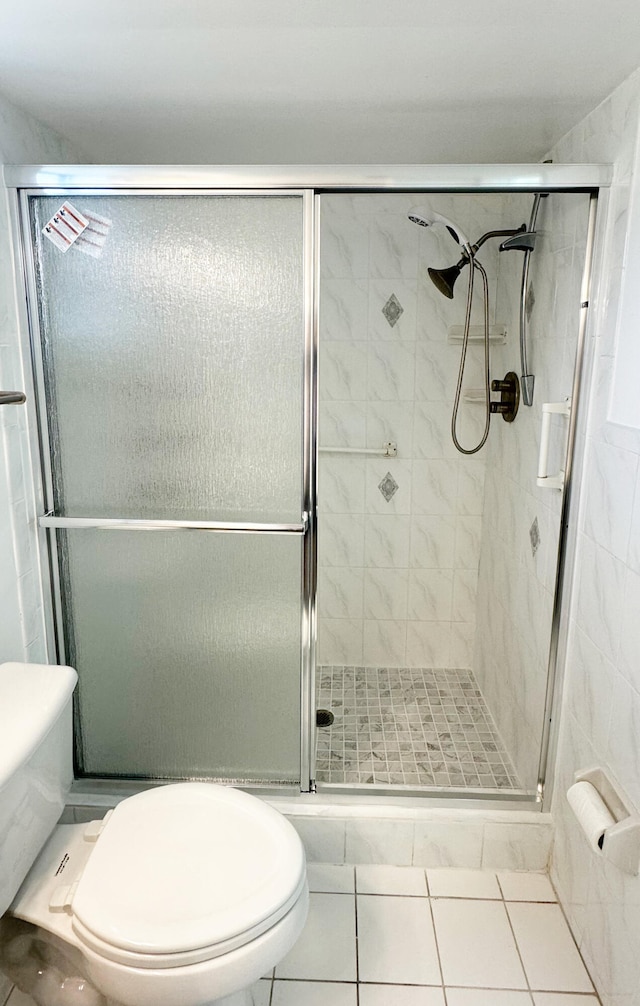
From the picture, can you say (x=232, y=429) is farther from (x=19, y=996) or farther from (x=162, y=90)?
(x=19, y=996)

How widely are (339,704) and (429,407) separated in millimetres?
1248

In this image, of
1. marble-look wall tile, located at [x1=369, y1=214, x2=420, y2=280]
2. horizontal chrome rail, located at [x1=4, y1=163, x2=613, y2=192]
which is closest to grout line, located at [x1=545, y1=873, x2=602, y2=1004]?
horizontal chrome rail, located at [x1=4, y1=163, x2=613, y2=192]

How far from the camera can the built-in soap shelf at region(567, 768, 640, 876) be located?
→ 1379 millimetres

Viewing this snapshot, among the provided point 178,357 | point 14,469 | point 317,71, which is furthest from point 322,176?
point 14,469

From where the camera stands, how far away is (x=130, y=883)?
1331mm

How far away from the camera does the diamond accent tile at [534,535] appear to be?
2088 millimetres

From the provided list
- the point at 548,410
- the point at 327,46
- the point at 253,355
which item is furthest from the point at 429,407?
the point at 327,46

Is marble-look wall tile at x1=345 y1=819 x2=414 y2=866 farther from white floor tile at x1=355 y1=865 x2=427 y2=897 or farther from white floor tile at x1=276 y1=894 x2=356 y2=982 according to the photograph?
white floor tile at x1=276 y1=894 x2=356 y2=982

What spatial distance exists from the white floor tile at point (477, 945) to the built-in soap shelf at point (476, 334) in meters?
1.89

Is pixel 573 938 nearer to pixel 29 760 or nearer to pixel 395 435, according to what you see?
pixel 29 760

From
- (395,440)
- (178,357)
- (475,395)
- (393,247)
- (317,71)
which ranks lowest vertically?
(395,440)

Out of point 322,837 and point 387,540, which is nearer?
point 322,837

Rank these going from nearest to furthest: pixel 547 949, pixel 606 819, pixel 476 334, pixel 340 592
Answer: pixel 606 819 → pixel 547 949 → pixel 476 334 → pixel 340 592

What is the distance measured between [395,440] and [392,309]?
1.72ft
